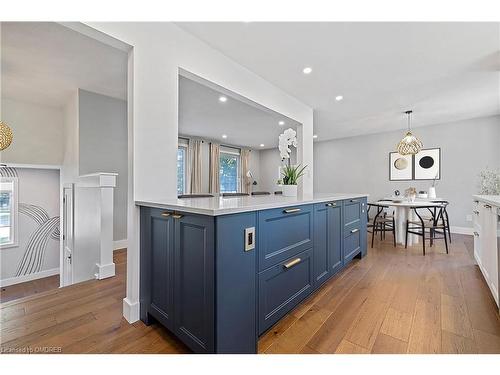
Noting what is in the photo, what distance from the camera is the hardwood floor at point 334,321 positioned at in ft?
4.58

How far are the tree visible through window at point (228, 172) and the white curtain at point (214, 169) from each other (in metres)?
0.45

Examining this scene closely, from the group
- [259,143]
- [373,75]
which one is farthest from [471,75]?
[259,143]

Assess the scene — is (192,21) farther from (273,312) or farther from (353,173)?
(353,173)

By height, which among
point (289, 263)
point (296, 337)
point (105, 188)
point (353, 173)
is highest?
point (353, 173)

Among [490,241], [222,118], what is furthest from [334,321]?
[222,118]

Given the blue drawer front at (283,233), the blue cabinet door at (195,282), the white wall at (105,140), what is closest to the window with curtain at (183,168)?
the white wall at (105,140)

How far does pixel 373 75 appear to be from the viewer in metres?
2.88

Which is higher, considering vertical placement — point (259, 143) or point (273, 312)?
point (259, 143)

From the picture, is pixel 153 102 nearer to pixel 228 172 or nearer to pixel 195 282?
pixel 195 282

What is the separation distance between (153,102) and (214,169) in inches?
203

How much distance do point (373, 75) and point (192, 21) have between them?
2.23 meters

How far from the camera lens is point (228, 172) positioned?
25.6ft

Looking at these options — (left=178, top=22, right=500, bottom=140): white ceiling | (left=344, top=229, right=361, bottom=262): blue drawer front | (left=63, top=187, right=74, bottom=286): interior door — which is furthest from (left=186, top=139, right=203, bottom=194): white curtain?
(left=344, top=229, right=361, bottom=262): blue drawer front

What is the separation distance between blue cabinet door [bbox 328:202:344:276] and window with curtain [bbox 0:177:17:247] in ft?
17.2
